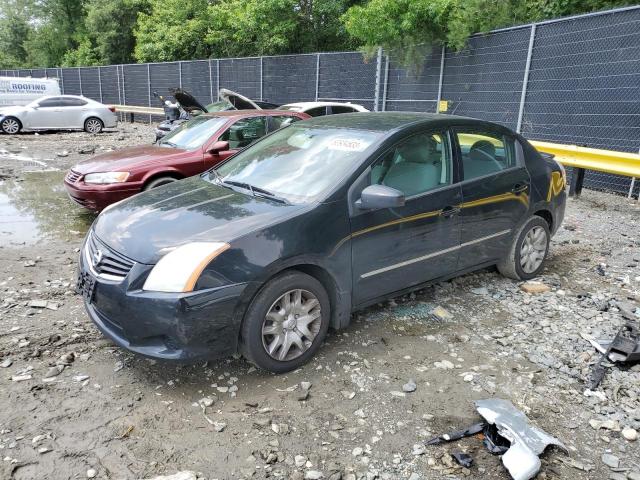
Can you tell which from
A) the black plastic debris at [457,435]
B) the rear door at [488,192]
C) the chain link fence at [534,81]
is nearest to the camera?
the black plastic debris at [457,435]

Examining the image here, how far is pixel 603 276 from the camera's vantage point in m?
5.46

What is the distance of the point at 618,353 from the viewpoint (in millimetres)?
3828

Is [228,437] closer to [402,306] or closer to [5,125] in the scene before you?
[402,306]

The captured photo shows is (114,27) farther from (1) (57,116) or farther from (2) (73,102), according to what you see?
(1) (57,116)

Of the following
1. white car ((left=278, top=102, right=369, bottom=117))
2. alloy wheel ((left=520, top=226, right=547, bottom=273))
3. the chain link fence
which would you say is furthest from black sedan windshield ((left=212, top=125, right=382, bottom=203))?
white car ((left=278, top=102, right=369, bottom=117))

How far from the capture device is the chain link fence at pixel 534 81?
8773 millimetres

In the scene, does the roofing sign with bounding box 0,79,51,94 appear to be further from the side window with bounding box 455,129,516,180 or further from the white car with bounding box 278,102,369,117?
the side window with bounding box 455,129,516,180

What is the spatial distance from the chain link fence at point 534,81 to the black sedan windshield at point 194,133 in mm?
6129

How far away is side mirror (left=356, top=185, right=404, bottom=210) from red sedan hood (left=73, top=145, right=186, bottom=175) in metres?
4.16

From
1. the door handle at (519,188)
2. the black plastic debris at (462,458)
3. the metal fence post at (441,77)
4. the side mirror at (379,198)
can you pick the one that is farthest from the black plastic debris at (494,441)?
the metal fence post at (441,77)

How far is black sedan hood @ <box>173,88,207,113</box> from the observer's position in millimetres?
12639

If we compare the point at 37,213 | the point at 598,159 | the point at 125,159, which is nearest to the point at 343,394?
the point at 125,159

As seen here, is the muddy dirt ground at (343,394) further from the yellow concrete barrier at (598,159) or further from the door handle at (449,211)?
the yellow concrete barrier at (598,159)

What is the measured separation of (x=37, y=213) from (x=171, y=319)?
5.85m
